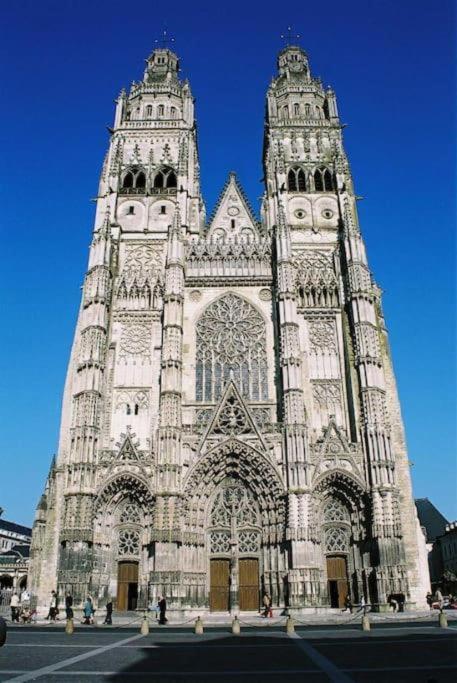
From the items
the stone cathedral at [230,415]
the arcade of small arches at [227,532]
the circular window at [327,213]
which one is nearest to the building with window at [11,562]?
the arcade of small arches at [227,532]

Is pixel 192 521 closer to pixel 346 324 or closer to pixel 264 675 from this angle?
pixel 346 324

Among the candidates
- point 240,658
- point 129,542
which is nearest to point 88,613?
point 129,542

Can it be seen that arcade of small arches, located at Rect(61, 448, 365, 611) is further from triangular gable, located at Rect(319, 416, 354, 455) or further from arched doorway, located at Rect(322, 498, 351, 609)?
triangular gable, located at Rect(319, 416, 354, 455)

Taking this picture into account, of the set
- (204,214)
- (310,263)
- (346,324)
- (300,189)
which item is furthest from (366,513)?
(204,214)

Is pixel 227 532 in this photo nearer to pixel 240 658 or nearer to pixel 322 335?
pixel 322 335

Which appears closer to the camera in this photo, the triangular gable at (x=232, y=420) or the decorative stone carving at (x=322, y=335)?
the triangular gable at (x=232, y=420)

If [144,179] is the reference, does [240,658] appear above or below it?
below

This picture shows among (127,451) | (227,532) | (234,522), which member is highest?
(127,451)

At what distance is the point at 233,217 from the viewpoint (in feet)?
118

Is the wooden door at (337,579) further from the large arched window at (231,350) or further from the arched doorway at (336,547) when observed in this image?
the large arched window at (231,350)

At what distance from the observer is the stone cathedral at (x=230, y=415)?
84.1 ft

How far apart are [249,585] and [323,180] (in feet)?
80.6

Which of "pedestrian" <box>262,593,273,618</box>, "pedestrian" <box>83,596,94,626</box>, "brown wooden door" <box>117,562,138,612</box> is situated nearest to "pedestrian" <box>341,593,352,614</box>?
"pedestrian" <box>262,593,273,618</box>

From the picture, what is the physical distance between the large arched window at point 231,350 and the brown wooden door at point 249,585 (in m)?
8.14
